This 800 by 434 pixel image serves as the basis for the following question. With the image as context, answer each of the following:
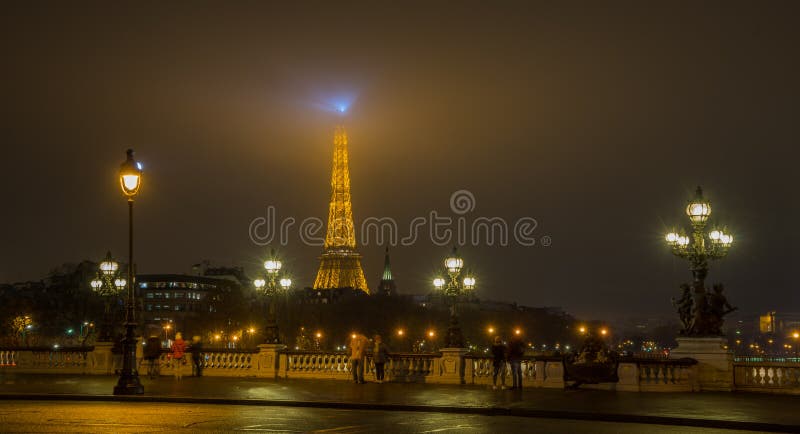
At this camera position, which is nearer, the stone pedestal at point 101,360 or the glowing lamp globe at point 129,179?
the glowing lamp globe at point 129,179

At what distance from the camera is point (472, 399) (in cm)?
2695

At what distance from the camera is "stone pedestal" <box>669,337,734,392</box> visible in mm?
31891

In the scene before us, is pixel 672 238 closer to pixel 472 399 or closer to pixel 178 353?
pixel 472 399

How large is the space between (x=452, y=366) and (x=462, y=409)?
11.4 meters

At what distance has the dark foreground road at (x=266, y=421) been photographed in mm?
19453

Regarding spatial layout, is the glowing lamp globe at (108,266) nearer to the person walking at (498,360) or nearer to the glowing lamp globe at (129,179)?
the glowing lamp globe at (129,179)

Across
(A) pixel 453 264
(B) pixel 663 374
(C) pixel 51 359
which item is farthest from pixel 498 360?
(C) pixel 51 359

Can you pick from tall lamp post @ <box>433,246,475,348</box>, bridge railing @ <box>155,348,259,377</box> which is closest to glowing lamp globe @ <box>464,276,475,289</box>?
tall lamp post @ <box>433,246,475,348</box>

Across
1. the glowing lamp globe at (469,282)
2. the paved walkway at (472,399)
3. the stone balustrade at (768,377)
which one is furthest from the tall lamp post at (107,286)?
the stone balustrade at (768,377)


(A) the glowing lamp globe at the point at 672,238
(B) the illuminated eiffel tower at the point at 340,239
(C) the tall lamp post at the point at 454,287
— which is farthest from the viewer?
(B) the illuminated eiffel tower at the point at 340,239

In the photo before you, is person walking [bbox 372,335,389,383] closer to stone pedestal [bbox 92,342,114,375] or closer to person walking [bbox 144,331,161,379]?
person walking [bbox 144,331,161,379]

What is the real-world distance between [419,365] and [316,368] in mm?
4303

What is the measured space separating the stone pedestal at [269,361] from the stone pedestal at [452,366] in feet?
23.3

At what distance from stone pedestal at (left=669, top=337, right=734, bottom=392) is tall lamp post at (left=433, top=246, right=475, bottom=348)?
811cm
